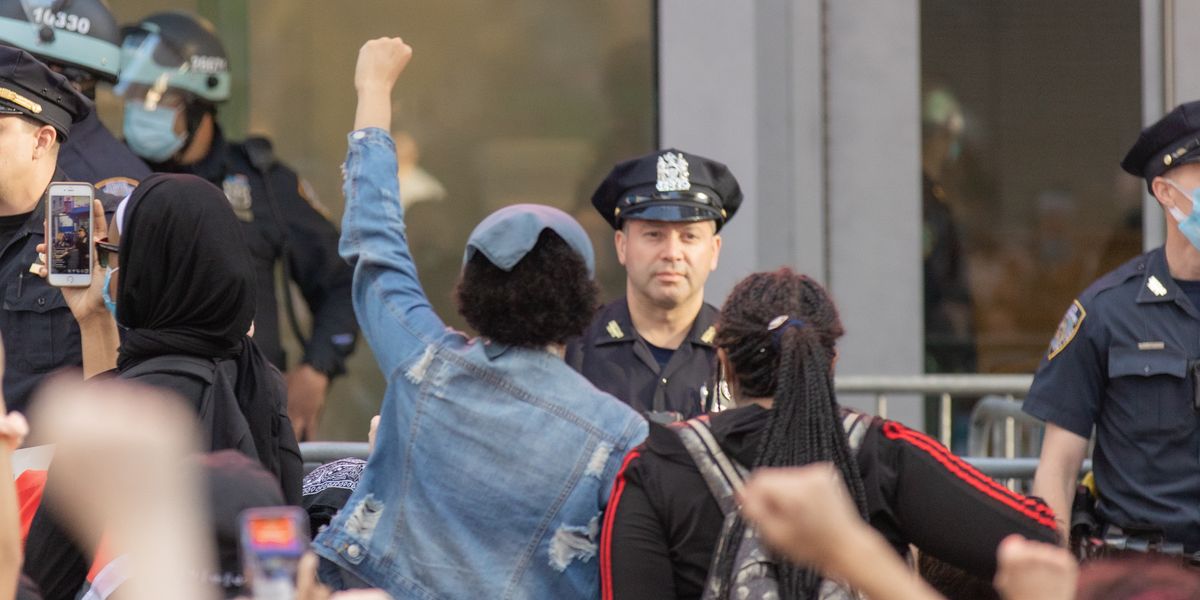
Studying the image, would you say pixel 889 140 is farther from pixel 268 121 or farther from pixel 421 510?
pixel 421 510

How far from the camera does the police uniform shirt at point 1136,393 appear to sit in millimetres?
4246

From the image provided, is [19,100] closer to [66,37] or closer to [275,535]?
[66,37]

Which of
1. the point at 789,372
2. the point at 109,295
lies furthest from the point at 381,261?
the point at 789,372

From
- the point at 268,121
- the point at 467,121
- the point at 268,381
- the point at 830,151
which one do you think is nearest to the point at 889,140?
the point at 830,151

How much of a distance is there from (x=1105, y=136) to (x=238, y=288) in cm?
544

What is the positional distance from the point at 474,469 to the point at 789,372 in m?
0.71

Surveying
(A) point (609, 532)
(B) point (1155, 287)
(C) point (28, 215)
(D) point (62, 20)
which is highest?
(D) point (62, 20)

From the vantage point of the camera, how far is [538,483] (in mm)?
3266

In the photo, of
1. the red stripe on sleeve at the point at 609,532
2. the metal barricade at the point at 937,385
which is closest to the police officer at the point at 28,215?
the red stripe on sleeve at the point at 609,532

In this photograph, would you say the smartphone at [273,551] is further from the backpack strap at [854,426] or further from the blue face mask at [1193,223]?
the blue face mask at [1193,223]

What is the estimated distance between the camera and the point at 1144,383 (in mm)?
4293

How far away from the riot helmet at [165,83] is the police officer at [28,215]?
1.74 metres

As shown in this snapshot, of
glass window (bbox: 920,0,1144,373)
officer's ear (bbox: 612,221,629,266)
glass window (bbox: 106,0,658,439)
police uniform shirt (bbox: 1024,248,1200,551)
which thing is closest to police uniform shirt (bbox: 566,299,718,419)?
officer's ear (bbox: 612,221,629,266)

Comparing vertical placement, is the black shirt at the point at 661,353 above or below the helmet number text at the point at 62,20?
below
